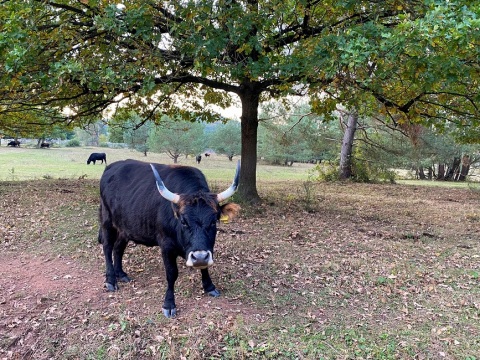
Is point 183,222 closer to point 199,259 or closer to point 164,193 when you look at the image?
point 164,193

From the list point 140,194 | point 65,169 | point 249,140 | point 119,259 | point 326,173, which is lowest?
point 119,259

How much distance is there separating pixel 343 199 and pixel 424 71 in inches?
285

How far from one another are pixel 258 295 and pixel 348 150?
1665 centimetres

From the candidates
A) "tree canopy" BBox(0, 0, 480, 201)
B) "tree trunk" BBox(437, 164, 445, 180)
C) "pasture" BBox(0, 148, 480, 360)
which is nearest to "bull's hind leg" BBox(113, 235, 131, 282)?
"pasture" BBox(0, 148, 480, 360)

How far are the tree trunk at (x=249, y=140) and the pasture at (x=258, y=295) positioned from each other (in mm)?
1667

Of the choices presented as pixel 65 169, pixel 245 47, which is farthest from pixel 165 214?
pixel 65 169

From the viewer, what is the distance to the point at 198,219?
171 inches

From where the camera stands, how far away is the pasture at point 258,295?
4.30 metres

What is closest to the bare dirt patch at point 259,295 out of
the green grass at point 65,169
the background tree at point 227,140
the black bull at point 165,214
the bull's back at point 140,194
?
the black bull at point 165,214

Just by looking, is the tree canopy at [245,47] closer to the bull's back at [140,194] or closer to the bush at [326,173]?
the bull's back at [140,194]

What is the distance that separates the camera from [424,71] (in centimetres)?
678

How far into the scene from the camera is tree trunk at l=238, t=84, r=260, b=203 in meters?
10.4

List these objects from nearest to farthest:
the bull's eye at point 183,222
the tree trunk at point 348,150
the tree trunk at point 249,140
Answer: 1. the bull's eye at point 183,222
2. the tree trunk at point 249,140
3. the tree trunk at point 348,150

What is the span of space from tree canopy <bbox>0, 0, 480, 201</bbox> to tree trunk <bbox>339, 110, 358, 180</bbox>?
35.3 feet
